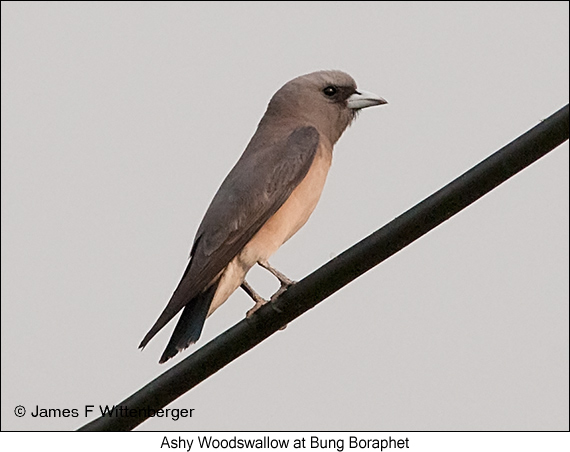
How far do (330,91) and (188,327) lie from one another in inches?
102

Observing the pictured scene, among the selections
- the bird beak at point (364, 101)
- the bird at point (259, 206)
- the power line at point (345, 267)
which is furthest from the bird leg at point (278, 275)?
the bird beak at point (364, 101)

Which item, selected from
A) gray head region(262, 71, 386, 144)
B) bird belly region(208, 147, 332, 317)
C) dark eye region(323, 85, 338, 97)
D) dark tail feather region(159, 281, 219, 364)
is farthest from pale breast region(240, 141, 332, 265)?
dark eye region(323, 85, 338, 97)

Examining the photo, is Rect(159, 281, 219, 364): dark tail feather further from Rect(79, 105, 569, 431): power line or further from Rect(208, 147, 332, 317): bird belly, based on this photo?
Rect(79, 105, 569, 431): power line

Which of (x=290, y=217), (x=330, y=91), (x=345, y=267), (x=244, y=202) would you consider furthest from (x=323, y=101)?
(x=345, y=267)

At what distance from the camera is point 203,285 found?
214 inches

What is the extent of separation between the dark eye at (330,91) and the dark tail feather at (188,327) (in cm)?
231

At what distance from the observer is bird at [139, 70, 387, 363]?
553cm

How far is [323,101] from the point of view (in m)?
7.33

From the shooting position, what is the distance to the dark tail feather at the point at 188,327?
18.1 feet

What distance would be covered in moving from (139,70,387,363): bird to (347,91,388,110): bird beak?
15mm

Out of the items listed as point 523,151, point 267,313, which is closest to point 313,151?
point 267,313

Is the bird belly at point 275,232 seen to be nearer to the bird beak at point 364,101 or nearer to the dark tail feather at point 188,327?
the dark tail feather at point 188,327

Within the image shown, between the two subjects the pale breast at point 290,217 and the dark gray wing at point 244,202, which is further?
the pale breast at point 290,217

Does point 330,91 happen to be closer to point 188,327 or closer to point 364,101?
point 364,101
